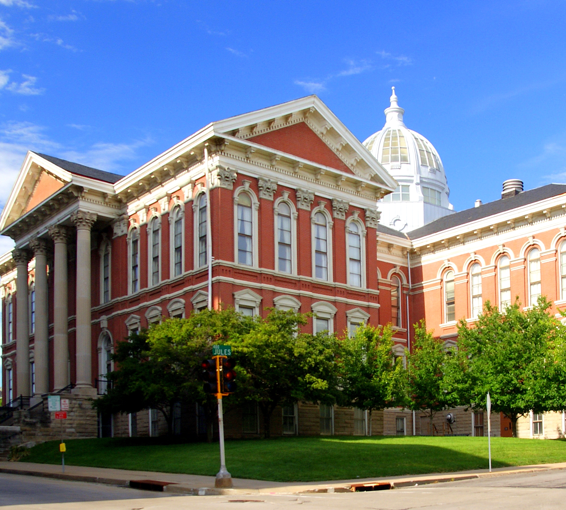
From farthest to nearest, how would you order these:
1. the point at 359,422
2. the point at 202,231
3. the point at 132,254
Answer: the point at 132,254 → the point at 359,422 → the point at 202,231

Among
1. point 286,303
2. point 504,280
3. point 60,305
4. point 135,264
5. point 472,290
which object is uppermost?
point 135,264

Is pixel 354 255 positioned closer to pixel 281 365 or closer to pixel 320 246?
pixel 320 246

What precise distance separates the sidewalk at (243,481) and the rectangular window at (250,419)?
367 inches

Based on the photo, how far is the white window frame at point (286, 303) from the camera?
39.7 meters

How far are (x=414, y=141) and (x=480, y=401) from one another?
33.4 meters

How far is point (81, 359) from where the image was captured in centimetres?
4309

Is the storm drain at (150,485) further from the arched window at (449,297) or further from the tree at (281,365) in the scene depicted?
the arched window at (449,297)

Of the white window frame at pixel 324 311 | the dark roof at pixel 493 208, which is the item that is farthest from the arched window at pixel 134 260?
the dark roof at pixel 493 208

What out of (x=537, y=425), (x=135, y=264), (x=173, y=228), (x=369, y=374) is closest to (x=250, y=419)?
(x=369, y=374)

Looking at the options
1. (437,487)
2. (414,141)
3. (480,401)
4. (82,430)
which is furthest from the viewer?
(414,141)

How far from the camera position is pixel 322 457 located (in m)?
26.2

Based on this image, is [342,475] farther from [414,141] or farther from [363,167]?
[414,141]

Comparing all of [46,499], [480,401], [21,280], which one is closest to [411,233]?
[480,401]

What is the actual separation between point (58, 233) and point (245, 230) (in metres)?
11.9
